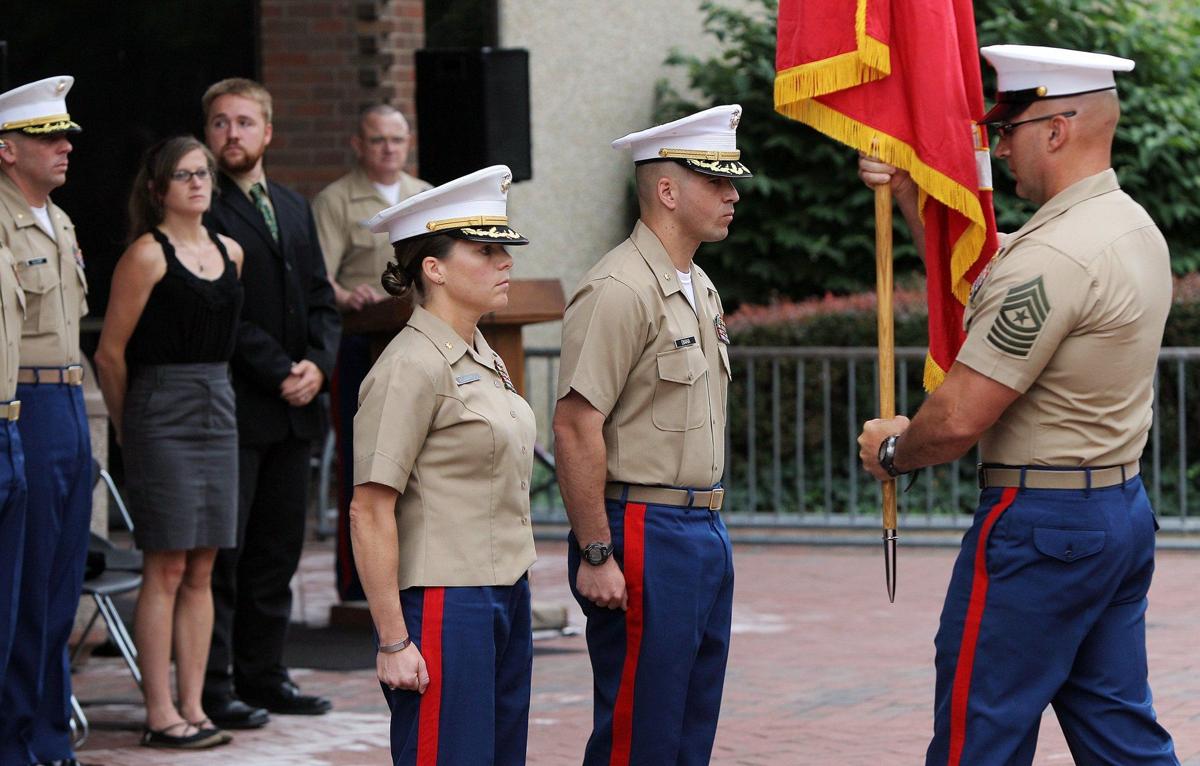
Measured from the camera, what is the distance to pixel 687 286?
15.9 feet

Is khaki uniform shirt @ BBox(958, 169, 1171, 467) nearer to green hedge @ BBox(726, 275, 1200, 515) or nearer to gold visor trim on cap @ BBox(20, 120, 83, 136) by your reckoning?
gold visor trim on cap @ BBox(20, 120, 83, 136)

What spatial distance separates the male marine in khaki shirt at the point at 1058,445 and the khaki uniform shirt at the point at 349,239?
424 centimetres

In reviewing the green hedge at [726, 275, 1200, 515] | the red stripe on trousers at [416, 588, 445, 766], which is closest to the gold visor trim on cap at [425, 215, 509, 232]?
the red stripe on trousers at [416, 588, 445, 766]

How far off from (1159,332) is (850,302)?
807cm

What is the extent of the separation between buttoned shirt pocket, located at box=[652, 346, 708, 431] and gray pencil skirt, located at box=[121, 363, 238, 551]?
2.16m

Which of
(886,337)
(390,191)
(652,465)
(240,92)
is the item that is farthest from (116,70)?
(652,465)

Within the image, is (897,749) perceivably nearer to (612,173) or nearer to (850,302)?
(850,302)

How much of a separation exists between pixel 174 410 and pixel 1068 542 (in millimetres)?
3172

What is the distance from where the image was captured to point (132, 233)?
6.41 metres

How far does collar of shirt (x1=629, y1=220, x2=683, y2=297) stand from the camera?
477 cm

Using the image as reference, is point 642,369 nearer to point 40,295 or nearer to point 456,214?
point 456,214

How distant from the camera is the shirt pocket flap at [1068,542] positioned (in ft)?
14.2

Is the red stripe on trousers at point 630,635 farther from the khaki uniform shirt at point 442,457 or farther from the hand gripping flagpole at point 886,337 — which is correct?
the hand gripping flagpole at point 886,337

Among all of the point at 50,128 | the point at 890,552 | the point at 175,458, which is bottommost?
the point at 890,552
